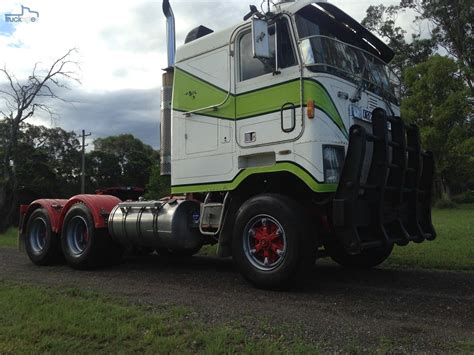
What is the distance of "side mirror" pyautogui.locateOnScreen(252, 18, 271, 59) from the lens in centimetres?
623

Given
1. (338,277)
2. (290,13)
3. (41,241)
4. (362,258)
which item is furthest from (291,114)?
(41,241)

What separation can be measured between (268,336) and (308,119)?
2879mm

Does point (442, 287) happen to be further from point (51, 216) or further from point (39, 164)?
point (39, 164)

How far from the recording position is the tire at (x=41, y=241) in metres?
9.50

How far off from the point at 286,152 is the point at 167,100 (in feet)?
9.58

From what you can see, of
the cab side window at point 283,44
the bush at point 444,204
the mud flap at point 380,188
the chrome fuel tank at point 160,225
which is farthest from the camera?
the bush at point 444,204

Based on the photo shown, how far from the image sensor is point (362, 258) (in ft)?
27.3

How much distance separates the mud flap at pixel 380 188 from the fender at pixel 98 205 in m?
4.49

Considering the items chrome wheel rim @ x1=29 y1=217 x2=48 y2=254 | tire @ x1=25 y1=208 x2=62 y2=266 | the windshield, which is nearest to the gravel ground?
tire @ x1=25 y1=208 x2=62 y2=266

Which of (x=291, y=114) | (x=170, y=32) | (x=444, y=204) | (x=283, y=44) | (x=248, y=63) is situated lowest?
(x=444, y=204)

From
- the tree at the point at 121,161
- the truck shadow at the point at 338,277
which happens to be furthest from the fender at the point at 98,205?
the tree at the point at 121,161

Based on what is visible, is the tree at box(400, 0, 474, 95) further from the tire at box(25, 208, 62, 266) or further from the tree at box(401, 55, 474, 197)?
the tire at box(25, 208, 62, 266)

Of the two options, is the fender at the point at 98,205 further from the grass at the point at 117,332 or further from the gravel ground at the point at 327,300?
the grass at the point at 117,332

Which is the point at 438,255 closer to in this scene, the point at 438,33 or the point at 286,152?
the point at 286,152
